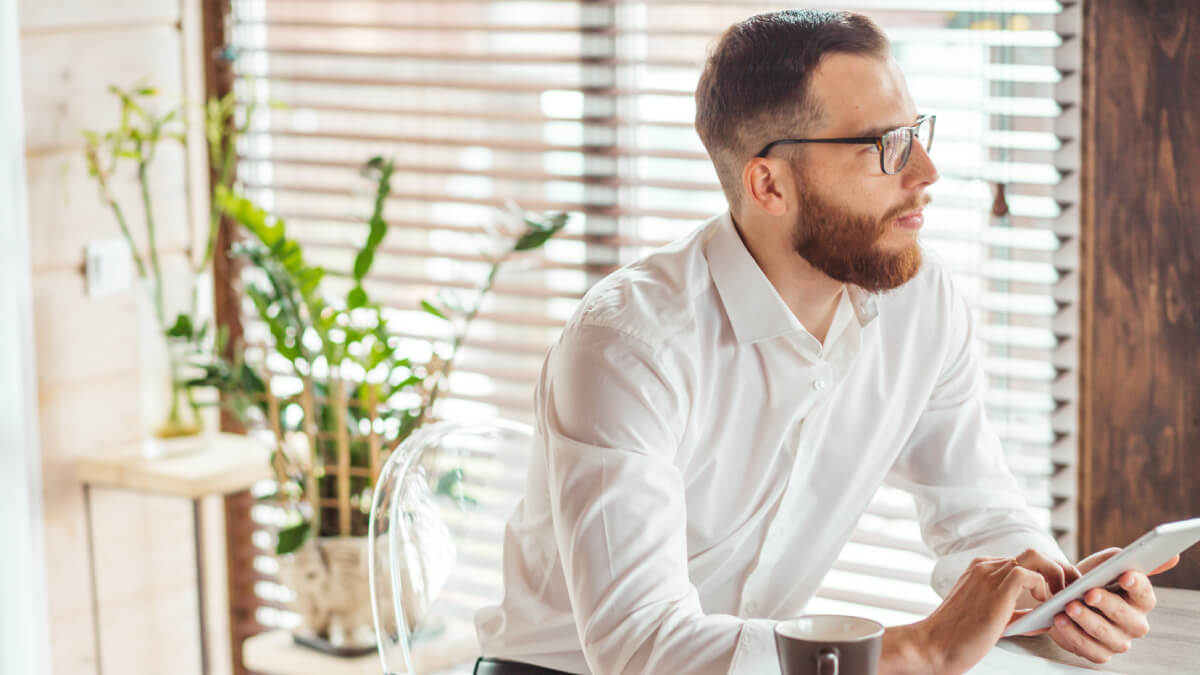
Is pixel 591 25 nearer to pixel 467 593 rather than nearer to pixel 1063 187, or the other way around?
pixel 1063 187

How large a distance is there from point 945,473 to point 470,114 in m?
1.24

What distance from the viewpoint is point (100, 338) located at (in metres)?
2.50

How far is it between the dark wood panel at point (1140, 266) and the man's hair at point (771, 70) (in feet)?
1.90

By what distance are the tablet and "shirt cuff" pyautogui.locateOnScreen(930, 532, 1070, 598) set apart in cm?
24

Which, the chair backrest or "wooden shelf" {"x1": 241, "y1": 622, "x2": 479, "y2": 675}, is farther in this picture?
"wooden shelf" {"x1": 241, "y1": 622, "x2": 479, "y2": 675}

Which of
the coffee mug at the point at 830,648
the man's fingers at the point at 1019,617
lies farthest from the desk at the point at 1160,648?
the coffee mug at the point at 830,648

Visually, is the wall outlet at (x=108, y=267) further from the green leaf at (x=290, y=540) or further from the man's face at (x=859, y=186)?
the man's face at (x=859, y=186)

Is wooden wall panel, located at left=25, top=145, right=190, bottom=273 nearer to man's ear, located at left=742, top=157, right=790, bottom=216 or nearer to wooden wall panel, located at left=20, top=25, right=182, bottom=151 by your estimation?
wooden wall panel, located at left=20, top=25, right=182, bottom=151

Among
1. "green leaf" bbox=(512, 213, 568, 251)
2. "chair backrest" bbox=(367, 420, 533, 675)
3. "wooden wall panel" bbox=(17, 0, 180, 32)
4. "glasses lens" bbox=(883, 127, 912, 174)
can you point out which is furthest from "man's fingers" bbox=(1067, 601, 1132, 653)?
"wooden wall panel" bbox=(17, 0, 180, 32)

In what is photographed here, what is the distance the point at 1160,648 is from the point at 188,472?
1.68m

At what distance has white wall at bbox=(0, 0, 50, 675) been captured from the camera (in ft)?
7.66

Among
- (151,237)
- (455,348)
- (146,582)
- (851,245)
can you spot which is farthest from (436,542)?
(146,582)

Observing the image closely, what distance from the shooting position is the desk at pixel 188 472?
7.68ft

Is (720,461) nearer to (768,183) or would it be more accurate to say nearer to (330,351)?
(768,183)
